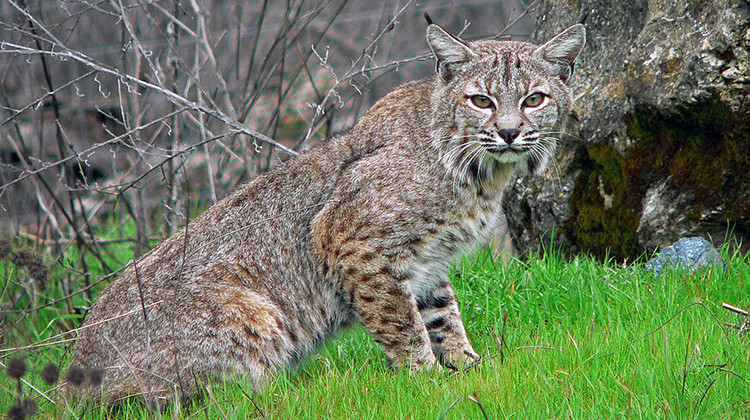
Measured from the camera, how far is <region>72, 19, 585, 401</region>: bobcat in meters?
4.26

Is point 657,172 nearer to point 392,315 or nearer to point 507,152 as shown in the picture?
point 507,152

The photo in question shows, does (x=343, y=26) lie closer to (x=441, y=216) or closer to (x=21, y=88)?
(x=21, y=88)

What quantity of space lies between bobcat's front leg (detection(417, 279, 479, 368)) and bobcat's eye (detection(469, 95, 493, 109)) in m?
1.07

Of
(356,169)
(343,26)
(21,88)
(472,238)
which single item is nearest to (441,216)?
(472,238)

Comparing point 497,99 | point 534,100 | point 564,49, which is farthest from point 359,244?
Result: point 564,49

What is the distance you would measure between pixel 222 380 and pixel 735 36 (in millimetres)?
3343

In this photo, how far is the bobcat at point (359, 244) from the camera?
4258 mm

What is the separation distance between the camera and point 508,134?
14.0ft

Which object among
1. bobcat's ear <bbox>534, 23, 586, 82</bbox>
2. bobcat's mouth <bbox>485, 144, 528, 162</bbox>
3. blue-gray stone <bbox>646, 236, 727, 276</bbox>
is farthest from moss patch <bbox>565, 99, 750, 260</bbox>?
bobcat's mouth <bbox>485, 144, 528, 162</bbox>

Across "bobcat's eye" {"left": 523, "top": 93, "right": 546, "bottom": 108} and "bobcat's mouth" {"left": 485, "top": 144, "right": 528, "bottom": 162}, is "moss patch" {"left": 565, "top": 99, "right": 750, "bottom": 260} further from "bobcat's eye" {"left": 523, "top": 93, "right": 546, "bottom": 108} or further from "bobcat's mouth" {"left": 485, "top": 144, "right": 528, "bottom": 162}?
"bobcat's mouth" {"left": 485, "top": 144, "right": 528, "bottom": 162}

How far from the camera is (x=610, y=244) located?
5473 millimetres

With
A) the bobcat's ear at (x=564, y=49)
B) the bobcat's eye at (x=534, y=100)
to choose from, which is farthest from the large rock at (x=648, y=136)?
the bobcat's eye at (x=534, y=100)

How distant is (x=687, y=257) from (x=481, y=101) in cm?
154

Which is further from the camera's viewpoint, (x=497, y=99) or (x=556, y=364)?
(x=497, y=99)
